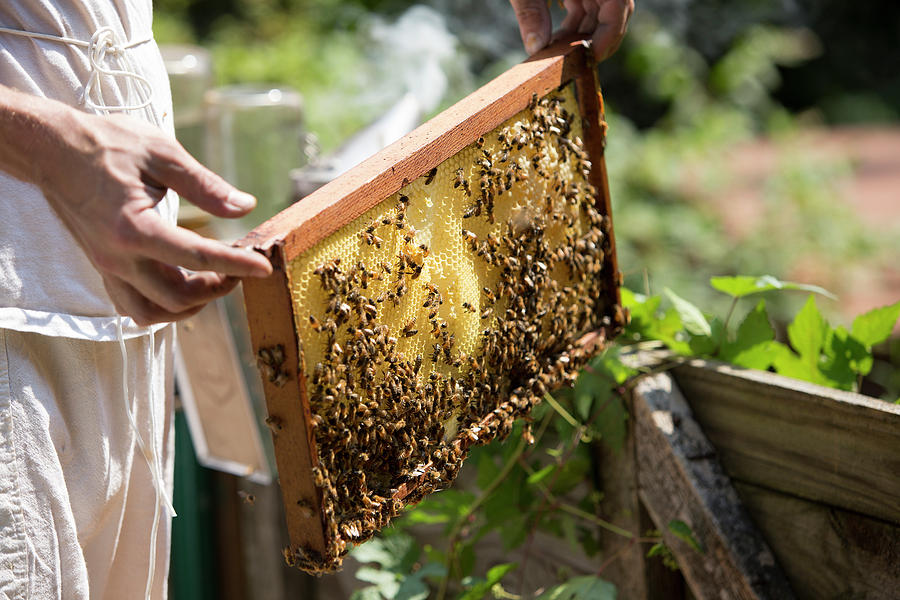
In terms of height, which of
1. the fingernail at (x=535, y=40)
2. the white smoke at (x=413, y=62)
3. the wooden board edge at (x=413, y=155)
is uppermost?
the fingernail at (x=535, y=40)

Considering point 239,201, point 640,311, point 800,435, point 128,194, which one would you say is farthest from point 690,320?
point 128,194

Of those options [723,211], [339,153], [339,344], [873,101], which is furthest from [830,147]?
[339,344]

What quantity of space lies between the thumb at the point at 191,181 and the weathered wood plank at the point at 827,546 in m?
1.21

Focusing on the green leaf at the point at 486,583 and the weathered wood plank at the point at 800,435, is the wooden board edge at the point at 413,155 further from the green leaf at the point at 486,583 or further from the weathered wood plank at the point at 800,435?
the green leaf at the point at 486,583

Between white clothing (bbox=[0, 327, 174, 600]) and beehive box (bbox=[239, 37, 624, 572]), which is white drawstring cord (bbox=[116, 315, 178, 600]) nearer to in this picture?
white clothing (bbox=[0, 327, 174, 600])

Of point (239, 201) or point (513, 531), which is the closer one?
point (239, 201)

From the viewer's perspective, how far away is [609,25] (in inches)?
66.6

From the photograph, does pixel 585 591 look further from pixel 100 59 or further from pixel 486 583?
pixel 100 59

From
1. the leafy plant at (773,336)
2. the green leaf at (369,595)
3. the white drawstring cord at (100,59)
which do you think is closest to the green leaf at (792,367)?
the leafy plant at (773,336)

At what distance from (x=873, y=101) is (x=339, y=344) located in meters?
10.7

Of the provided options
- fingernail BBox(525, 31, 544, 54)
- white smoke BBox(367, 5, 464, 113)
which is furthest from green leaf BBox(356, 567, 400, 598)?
white smoke BBox(367, 5, 464, 113)

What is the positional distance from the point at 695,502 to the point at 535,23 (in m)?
1.02

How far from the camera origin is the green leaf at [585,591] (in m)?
1.72

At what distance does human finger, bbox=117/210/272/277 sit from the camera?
102 centimetres
